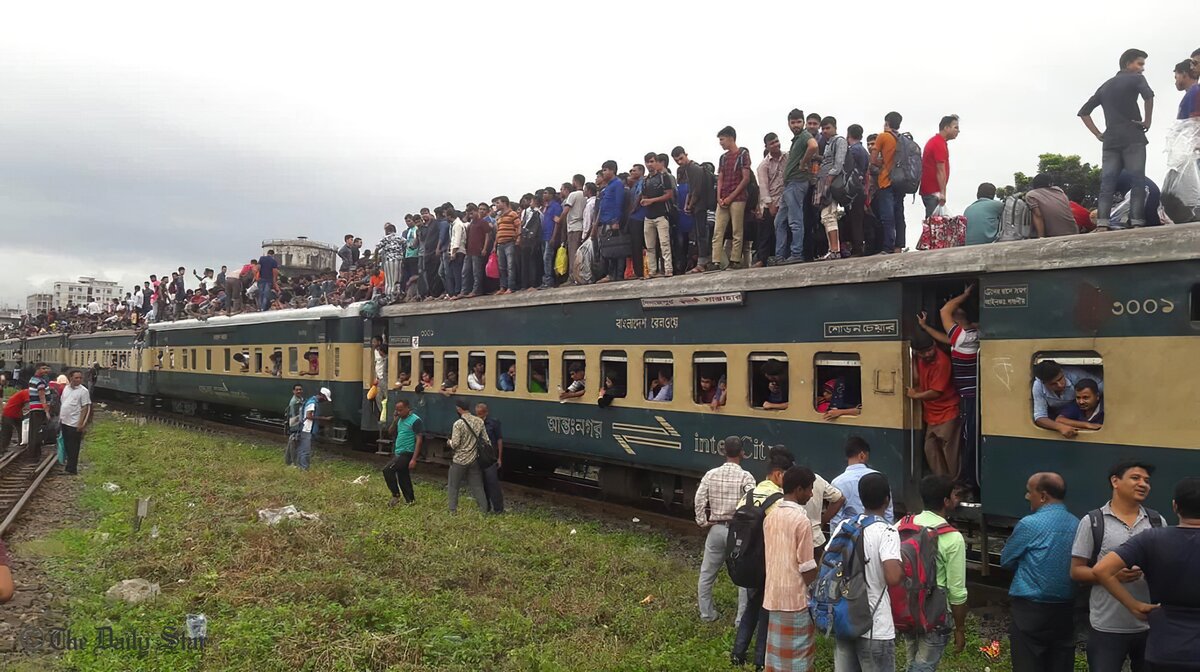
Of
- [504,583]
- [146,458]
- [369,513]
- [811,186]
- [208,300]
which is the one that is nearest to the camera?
[504,583]

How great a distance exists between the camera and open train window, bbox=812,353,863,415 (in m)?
8.83

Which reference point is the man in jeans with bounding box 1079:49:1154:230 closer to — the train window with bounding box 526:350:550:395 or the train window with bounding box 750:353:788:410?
the train window with bounding box 750:353:788:410

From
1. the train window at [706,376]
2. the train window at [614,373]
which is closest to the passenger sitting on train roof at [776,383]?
the train window at [706,376]

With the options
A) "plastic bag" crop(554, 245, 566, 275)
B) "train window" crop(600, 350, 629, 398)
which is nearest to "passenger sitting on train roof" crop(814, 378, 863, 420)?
"train window" crop(600, 350, 629, 398)

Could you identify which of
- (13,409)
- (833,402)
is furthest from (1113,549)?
(13,409)

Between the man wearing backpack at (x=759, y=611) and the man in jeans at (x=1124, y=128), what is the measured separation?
3.91 m

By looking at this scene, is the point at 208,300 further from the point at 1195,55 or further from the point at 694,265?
the point at 1195,55

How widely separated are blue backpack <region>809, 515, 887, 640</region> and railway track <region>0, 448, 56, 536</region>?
1083cm

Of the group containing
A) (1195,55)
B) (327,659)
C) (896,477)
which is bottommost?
(327,659)

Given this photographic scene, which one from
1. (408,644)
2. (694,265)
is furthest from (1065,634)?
(694,265)

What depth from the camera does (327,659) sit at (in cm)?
648

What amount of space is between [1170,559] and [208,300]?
2964 cm

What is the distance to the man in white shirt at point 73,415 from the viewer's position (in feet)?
53.1

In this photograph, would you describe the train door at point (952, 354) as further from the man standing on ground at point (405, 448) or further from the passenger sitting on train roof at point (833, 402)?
the man standing on ground at point (405, 448)
